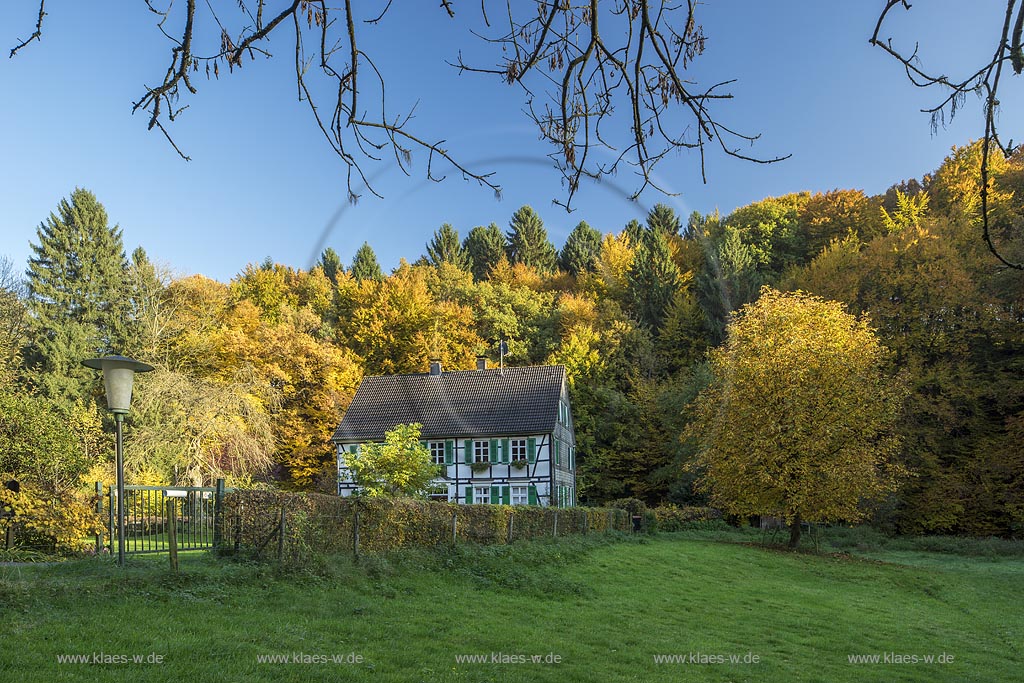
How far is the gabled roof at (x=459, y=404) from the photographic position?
35.7m

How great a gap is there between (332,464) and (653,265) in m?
21.9

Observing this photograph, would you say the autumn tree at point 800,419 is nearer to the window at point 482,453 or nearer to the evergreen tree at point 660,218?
the window at point 482,453

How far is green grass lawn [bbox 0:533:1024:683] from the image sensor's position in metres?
7.42

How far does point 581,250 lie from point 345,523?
94.2ft

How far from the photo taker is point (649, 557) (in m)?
21.4

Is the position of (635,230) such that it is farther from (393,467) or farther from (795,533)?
(393,467)

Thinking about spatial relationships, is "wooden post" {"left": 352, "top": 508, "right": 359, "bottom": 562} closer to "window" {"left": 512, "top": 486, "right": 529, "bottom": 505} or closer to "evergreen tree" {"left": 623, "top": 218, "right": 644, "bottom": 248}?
"evergreen tree" {"left": 623, "top": 218, "right": 644, "bottom": 248}

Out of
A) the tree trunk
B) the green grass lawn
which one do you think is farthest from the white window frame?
the green grass lawn

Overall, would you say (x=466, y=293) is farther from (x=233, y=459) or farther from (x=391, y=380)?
(x=233, y=459)

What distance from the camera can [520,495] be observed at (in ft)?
115

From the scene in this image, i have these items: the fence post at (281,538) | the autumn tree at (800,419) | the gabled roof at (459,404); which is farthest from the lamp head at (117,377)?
the gabled roof at (459,404)

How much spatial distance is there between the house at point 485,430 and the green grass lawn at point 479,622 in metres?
15.8

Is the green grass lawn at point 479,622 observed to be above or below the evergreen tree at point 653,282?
below

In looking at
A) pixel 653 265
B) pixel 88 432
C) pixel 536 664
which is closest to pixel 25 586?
pixel 536 664
